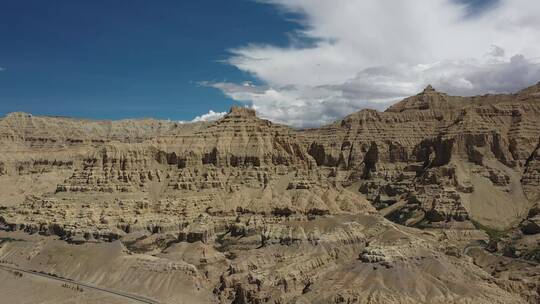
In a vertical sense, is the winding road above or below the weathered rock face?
below

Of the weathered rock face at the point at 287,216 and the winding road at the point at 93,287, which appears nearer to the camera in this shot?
the weathered rock face at the point at 287,216

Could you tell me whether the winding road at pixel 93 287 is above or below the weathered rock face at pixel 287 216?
below

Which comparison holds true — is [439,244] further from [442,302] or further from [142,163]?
[142,163]

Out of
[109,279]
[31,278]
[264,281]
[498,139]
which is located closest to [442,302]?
[264,281]

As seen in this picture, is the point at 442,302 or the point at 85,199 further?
the point at 85,199

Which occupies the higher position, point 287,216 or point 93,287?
point 287,216

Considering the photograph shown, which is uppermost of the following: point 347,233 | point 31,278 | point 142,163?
point 142,163

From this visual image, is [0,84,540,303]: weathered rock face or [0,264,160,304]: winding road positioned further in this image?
[0,264,160,304]: winding road

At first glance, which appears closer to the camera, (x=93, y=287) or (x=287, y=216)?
(x=93, y=287)
